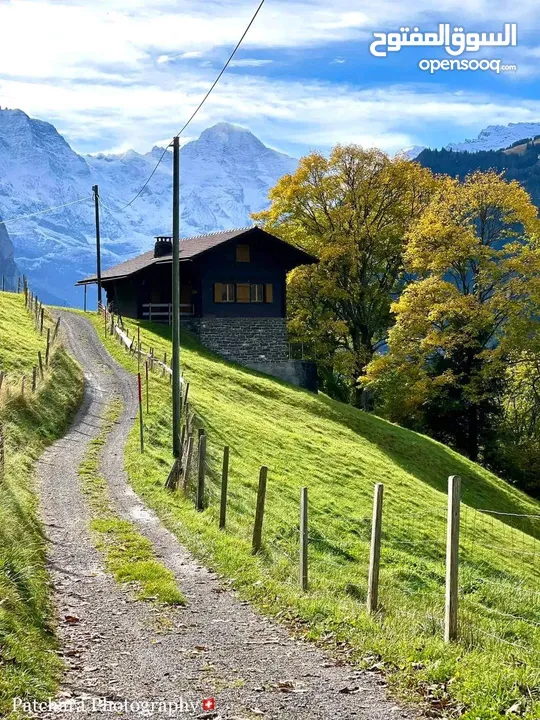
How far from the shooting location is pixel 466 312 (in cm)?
4431

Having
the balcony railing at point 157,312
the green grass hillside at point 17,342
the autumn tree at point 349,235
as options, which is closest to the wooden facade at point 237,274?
the autumn tree at point 349,235

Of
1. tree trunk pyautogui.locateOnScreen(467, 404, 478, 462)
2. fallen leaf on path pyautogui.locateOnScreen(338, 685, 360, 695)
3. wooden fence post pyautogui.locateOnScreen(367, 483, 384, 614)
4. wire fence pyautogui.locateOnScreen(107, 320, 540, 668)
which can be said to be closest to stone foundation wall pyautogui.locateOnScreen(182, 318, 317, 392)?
tree trunk pyautogui.locateOnScreen(467, 404, 478, 462)

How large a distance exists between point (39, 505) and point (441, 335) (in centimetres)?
3200

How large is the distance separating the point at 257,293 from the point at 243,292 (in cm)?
106

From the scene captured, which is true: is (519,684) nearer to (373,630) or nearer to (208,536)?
(373,630)

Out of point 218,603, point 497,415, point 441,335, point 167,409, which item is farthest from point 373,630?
point 497,415

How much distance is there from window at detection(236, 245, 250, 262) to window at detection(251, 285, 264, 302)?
2141mm

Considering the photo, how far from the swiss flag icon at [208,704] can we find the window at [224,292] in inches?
1887

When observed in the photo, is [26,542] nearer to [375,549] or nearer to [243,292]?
[375,549]

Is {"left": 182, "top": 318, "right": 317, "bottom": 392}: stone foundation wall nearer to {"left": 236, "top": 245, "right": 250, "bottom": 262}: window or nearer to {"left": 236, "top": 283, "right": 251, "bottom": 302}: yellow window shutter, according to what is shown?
{"left": 236, "top": 283, "right": 251, "bottom": 302}: yellow window shutter

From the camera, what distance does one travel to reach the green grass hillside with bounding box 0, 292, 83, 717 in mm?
8273

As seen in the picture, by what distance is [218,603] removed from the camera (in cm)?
1188

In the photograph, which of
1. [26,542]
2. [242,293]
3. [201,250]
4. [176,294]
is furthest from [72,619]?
[242,293]

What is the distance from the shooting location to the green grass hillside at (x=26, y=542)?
827 cm
